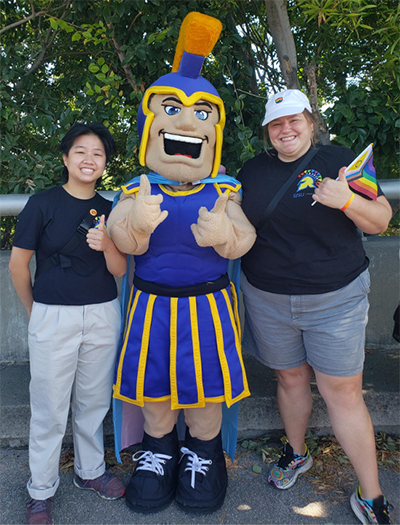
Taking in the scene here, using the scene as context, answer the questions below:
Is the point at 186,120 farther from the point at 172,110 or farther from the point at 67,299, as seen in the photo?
the point at 67,299

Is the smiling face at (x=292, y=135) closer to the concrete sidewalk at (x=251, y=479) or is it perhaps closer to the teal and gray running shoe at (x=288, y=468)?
the concrete sidewalk at (x=251, y=479)

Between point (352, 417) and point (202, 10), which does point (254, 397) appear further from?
point (202, 10)

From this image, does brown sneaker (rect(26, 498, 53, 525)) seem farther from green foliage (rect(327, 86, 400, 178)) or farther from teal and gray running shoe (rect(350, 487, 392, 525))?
green foliage (rect(327, 86, 400, 178))

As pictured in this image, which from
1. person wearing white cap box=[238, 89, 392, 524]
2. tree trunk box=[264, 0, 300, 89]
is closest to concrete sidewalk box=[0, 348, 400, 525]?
person wearing white cap box=[238, 89, 392, 524]

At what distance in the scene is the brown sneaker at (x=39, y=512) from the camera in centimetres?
211

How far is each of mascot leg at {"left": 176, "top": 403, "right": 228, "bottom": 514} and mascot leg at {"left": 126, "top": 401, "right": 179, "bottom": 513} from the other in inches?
2.5

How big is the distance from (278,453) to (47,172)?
2412 mm

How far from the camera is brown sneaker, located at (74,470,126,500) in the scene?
7.67ft

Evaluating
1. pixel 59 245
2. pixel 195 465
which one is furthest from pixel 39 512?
pixel 59 245

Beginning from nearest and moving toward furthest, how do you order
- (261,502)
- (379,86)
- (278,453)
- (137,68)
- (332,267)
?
(332,267) → (261,502) → (278,453) → (379,86) → (137,68)

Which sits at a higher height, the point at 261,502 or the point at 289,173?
the point at 289,173

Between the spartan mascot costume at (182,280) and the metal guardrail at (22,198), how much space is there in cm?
64

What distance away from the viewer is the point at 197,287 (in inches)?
89.0

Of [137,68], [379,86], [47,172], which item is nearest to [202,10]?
[137,68]
